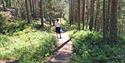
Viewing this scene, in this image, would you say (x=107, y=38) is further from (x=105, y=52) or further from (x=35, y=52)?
(x=35, y=52)

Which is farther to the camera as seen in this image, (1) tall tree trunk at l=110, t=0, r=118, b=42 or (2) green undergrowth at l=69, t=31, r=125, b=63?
(1) tall tree trunk at l=110, t=0, r=118, b=42

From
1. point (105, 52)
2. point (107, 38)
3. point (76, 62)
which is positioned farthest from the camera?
point (107, 38)

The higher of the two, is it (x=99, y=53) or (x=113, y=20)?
(x=113, y=20)

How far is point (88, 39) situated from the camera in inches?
949

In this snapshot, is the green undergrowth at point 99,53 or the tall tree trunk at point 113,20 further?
the tall tree trunk at point 113,20

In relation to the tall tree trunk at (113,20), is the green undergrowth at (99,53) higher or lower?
lower

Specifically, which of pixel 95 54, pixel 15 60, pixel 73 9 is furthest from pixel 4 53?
pixel 73 9

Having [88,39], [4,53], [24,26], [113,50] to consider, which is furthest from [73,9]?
[4,53]

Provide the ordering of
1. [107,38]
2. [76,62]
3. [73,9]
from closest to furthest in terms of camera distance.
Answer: [76,62]
[107,38]
[73,9]

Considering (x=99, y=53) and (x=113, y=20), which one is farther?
(x=113, y=20)

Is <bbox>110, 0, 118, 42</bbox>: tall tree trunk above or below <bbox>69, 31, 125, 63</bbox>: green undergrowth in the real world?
above

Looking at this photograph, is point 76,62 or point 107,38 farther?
point 107,38

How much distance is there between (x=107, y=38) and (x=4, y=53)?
376 inches

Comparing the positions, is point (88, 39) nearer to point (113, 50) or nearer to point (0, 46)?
point (113, 50)
